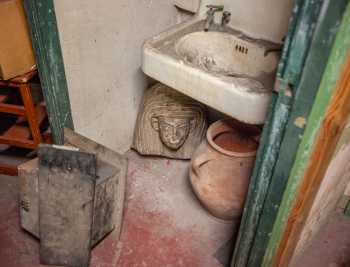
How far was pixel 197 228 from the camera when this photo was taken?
1.72 meters

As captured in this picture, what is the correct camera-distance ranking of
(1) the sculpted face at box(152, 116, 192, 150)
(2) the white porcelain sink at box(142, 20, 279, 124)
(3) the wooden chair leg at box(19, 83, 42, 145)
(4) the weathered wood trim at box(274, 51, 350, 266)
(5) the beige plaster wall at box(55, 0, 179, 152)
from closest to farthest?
(4) the weathered wood trim at box(274, 51, 350, 266)
(2) the white porcelain sink at box(142, 20, 279, 124)
(5) the beige plaster wall at box(55, 0, 179, 152)
(3) the wooden chair leg at box(19, 83, 42, 145)
(1) the sculpted face at box(152, 116, 192, 150)

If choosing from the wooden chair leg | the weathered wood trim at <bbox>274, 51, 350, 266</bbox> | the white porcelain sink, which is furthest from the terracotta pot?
the wooden chair leg

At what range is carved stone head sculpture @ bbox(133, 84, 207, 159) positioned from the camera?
72.8 inches

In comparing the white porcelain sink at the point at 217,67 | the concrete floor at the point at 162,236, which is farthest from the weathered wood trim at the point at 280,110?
the concrete floor at the point at 162,236

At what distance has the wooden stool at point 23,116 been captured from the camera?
1.53m

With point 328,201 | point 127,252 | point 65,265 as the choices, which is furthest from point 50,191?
point 328,201

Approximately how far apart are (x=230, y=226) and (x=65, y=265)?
757 mm

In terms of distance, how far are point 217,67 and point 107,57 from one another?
19.5 inches

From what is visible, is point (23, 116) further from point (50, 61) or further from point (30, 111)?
point (50, 61)

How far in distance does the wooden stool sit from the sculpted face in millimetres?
569

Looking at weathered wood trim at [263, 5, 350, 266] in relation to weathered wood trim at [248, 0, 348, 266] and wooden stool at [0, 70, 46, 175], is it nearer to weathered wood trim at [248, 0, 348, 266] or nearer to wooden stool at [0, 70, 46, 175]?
weathered wood trim at [248, 0, 348, 266]

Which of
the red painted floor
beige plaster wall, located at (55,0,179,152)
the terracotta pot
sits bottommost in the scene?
the red painted floor

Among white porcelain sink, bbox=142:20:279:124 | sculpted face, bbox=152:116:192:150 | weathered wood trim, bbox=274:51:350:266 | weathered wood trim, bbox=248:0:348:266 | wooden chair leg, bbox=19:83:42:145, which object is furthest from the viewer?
sculpted face, bbox=152:116:192:150

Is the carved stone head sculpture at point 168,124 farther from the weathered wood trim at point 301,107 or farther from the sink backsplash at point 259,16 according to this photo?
the weathered wood trim at point 301,107
